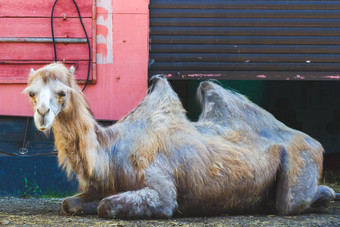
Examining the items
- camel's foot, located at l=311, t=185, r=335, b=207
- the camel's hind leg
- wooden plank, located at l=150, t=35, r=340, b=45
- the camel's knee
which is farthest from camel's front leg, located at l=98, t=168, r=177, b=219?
wooden plank, located at l=150, t=35, r=340, b=45

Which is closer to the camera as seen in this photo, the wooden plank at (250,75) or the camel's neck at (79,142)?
the camel's neck at (79,142)

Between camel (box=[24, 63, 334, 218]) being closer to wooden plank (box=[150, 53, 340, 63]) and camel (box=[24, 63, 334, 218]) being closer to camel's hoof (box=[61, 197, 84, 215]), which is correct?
camel's hoof (box=[61, 197, 84, 215])

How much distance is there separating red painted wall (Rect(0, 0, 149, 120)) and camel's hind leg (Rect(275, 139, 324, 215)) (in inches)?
87.7

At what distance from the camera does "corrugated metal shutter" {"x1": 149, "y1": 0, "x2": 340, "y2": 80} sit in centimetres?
710

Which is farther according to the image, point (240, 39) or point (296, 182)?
point (240, 39)

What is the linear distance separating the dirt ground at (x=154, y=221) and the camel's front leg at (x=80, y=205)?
0.29ft

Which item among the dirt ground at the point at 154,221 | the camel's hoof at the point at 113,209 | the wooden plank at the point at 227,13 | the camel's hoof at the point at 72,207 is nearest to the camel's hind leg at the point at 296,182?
the dirt ground at the point at 154,221

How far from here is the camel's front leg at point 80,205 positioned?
4.82 metres

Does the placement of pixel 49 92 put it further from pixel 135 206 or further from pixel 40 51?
pixel 40 51

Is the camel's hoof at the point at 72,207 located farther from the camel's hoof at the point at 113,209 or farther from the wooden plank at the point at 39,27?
the wooden plank at the point at 39,27

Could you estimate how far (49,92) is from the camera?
4.54 metres

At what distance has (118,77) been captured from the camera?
22.8 feet

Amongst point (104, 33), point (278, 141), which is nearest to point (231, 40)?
point (104, 33)

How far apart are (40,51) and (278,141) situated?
2.95 meters
